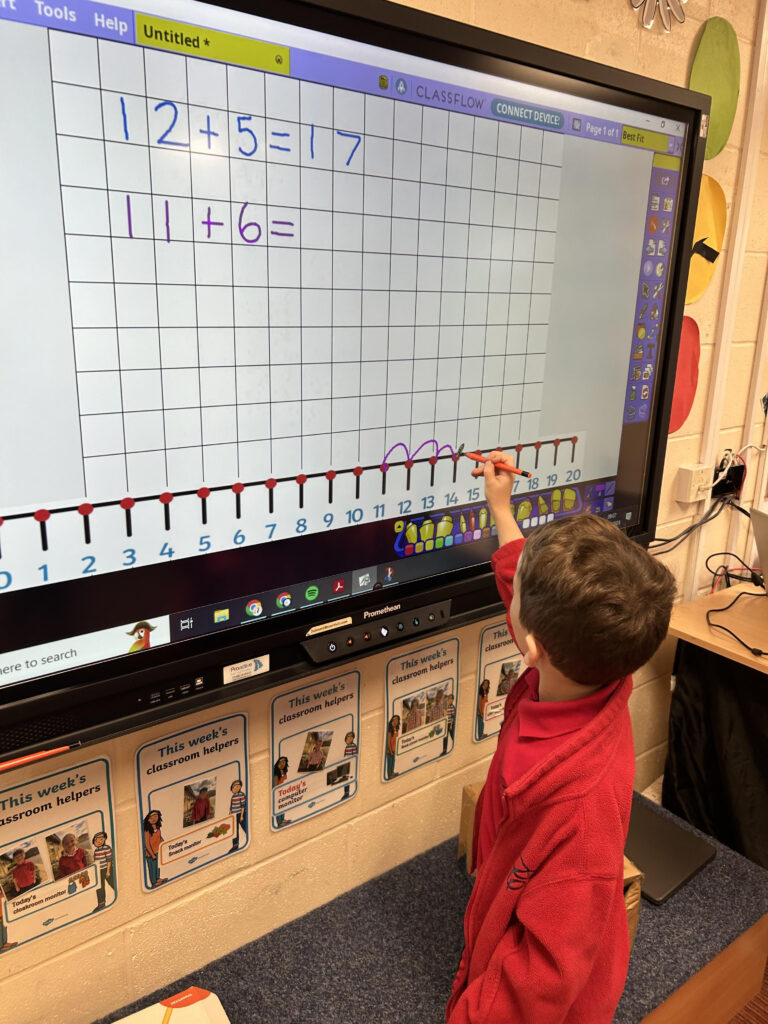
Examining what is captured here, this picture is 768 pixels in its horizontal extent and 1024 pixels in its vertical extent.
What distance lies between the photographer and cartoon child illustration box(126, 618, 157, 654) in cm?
97

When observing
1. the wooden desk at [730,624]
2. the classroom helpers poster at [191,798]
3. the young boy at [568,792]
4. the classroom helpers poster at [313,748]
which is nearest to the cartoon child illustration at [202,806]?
the classroom helpers poster at [191,798]

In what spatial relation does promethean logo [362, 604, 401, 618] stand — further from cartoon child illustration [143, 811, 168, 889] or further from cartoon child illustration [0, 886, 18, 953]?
cartoon child illustration [0, 886, 18, 953]

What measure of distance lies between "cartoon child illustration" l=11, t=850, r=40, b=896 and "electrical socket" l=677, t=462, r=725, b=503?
5.31 ft

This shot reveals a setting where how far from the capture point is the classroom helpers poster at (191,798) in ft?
3.88

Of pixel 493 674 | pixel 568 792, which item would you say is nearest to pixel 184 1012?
pixel 568 792

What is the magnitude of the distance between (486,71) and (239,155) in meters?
0.46

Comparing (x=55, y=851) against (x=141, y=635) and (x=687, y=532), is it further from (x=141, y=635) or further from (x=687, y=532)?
(x=687, y=532)

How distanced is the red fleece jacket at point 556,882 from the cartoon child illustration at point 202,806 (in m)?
0.49

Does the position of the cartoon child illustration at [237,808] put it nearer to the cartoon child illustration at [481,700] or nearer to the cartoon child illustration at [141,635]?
the cartoon child illustration at [141,635]

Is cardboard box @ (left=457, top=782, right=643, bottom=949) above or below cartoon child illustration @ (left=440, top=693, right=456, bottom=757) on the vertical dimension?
below

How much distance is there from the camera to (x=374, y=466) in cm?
118

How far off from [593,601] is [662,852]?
3.38 ft

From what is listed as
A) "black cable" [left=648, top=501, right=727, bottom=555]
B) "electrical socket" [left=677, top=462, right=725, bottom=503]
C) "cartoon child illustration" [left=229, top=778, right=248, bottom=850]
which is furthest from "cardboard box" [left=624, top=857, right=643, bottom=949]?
"electrical socket" [left=677, top=462, right=725, bottom=503]

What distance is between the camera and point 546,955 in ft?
3.00
